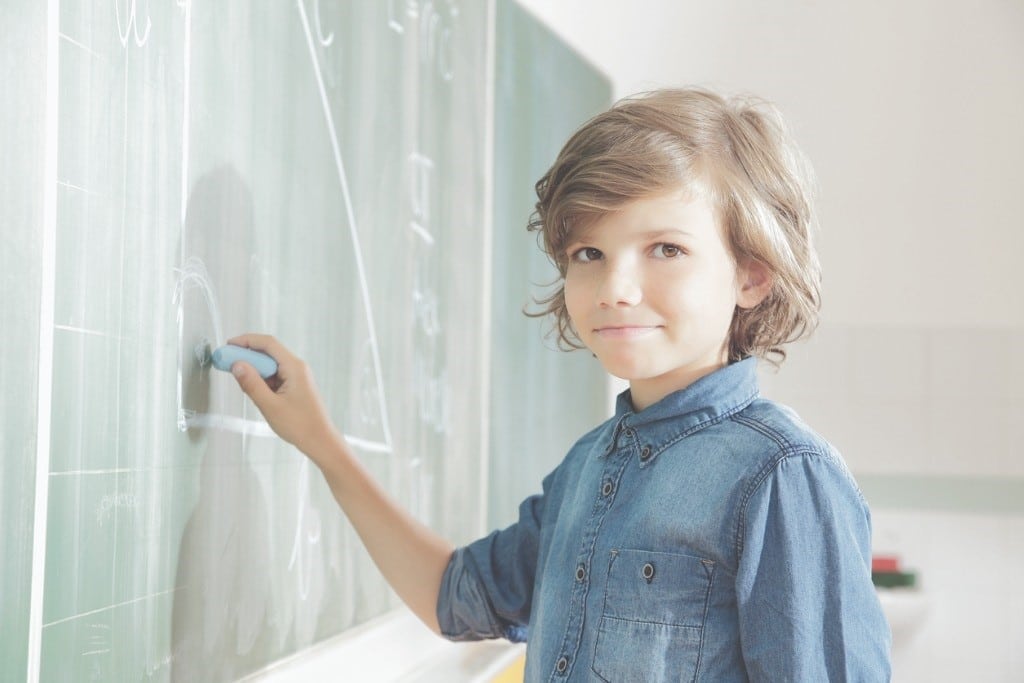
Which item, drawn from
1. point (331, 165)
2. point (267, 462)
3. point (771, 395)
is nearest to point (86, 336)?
point (267, 462)

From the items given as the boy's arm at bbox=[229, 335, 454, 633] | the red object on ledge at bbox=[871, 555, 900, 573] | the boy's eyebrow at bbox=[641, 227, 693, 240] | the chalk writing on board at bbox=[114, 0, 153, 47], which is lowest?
the red object on ledge at bbox=[871, 555, 900, 573]

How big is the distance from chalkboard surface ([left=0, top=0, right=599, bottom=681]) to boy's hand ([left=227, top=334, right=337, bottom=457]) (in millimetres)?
28

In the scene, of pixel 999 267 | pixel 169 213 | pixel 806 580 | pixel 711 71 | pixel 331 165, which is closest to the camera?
pixel 806 580

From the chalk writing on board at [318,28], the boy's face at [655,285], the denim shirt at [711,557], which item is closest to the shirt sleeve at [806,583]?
the denim shirt at [711,557]

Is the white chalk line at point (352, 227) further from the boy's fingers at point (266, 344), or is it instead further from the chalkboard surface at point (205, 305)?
the boy's fingers at point (266, 344)

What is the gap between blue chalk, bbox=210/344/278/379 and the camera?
95 cm

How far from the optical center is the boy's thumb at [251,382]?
3.14 feet

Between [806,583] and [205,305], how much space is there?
0.51 metres

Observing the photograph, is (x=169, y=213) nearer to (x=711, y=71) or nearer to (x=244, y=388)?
(x=244, y=388)

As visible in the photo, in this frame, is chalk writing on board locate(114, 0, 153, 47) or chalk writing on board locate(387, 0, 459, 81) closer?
chalk writing on board locate(114, 0, 153, 47)

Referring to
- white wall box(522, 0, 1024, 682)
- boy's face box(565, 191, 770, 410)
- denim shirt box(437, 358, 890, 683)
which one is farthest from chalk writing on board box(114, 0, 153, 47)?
white wall box(522, 0, 1024, 682)

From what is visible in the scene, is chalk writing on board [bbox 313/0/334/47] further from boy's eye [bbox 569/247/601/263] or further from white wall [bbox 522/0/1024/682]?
white wall [bbox 522/0/1024/682]

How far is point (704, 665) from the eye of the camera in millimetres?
795

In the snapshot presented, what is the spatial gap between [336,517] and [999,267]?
1861 millimetres
